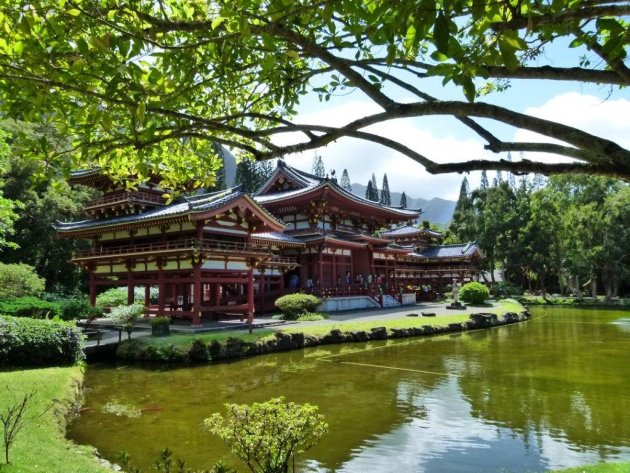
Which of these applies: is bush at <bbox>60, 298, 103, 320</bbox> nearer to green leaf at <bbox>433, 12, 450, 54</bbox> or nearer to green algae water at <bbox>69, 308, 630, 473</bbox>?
green algae water at <bbox>69, 308, 630, 473</bbox>

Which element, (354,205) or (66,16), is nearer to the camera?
(66,16)

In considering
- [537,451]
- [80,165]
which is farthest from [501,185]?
[80,165]

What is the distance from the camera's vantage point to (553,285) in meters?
57.1

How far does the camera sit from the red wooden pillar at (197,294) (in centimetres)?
1961

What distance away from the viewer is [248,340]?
16.3m

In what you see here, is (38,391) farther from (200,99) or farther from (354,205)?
(354,205)

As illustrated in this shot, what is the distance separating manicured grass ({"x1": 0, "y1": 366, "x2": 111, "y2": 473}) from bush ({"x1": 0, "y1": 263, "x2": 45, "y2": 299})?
1433cm

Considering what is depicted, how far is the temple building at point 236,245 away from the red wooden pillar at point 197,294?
0.14 ft

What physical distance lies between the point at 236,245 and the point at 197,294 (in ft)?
10.6

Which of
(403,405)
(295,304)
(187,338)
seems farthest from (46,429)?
(295,304)

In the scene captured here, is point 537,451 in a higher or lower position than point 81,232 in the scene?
lower

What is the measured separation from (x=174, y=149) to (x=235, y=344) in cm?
1112

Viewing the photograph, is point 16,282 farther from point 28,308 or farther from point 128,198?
point 128,198

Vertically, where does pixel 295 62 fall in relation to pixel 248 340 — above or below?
above
